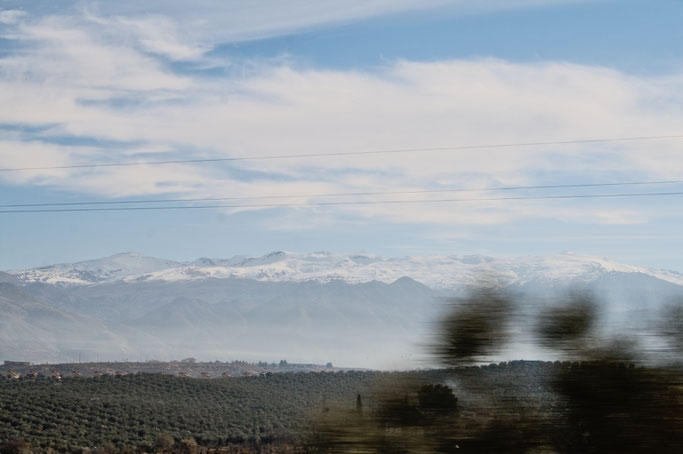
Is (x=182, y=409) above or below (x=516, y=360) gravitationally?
below

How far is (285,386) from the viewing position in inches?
3226

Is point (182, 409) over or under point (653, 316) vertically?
under

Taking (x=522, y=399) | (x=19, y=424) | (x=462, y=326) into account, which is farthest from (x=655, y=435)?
(x=19, y=424)

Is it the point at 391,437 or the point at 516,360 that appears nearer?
the point at 391,437

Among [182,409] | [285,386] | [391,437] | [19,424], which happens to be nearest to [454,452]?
[391,437]

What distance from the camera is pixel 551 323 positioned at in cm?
1007

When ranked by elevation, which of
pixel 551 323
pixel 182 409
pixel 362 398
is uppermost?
pixel 551 323

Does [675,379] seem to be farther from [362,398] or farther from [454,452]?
[362,398]

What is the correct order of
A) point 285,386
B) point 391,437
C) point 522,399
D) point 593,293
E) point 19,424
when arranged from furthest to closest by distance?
point 285,386
point 19,424
point 593,293
point 522,399
point 391,437

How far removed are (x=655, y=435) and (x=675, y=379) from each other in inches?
43.6

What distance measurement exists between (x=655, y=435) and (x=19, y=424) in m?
58.2

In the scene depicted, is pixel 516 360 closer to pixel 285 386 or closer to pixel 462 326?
pixel 462 326

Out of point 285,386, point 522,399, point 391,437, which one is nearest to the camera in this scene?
point 391,437

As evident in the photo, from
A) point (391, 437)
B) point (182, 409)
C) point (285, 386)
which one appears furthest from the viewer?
point (285, 386)
